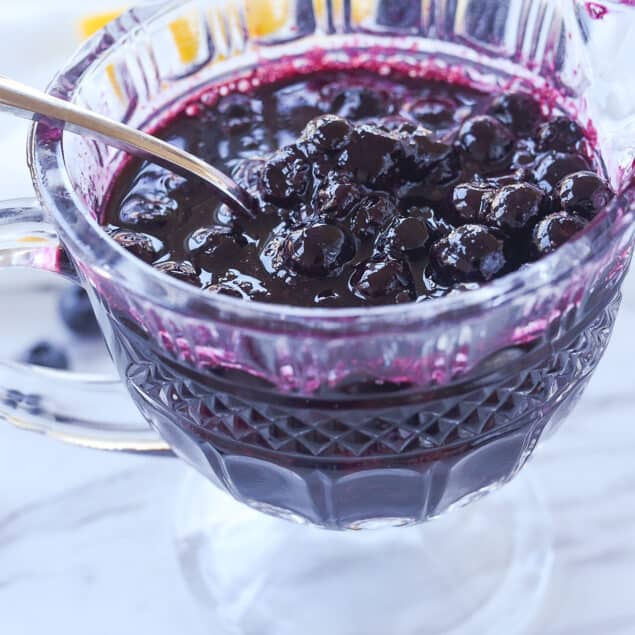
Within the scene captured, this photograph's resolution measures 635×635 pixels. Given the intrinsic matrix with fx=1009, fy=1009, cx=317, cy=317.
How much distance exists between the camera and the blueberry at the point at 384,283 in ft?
3.00

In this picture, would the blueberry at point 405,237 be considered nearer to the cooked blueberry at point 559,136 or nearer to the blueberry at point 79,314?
the cooked blueberry at point 559,136

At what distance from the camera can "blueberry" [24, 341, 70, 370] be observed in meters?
1.49

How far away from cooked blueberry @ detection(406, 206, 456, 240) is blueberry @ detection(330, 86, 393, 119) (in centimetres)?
24

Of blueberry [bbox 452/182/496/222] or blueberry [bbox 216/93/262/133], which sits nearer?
blueberry [bbox 452/182/496/222]

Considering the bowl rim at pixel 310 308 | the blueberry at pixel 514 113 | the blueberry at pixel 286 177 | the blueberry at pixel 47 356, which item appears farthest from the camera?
the blueberry at pixel 47 356

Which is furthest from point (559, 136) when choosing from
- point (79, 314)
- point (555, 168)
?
point (79, 314)

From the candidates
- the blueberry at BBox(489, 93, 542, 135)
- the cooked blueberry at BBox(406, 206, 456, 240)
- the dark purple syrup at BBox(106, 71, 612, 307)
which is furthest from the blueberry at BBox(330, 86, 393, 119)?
the cooked blueberry at BBox(406, 206, 456, 240)

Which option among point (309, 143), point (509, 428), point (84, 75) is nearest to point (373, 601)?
point (509, 428)

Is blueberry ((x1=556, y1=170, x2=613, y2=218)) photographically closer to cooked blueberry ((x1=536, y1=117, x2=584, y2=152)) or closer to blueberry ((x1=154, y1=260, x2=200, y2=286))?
cooked blueberry ((x1=536, y1=117, x2=584, y2=152))

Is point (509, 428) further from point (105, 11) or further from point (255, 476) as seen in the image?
point (105, 11)

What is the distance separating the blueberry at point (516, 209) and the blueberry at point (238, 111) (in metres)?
0.37

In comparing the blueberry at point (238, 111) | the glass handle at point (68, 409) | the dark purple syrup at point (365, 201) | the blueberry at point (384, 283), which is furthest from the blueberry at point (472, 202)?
the glass handle at point (68, 409)

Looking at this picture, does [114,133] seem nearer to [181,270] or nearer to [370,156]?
[181,270]

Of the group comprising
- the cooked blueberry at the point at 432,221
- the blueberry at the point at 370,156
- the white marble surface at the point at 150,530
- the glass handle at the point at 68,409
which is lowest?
the white marble surface at the point at 150,530
